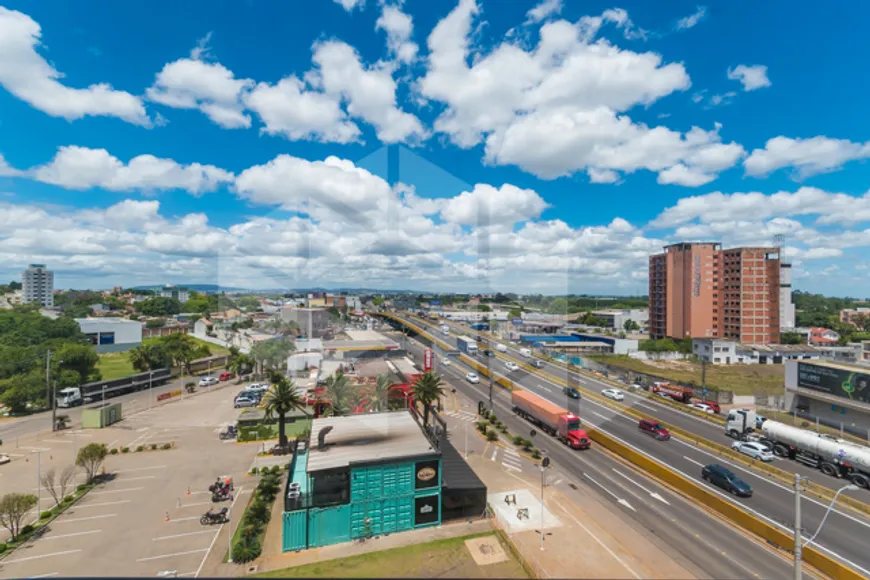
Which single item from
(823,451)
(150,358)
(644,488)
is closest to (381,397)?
(644,488)

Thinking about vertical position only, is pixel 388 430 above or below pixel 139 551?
above

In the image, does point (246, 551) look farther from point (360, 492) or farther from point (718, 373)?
point (718, 373)

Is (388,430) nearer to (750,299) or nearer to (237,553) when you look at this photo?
(237,553)

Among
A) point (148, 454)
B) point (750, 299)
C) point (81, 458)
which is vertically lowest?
point (148, 454)

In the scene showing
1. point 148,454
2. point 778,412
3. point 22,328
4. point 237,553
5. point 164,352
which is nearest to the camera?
point 237,553

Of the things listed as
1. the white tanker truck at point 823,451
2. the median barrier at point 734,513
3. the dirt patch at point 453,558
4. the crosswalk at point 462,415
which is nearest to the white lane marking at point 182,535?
the dirt patch at point 453,558

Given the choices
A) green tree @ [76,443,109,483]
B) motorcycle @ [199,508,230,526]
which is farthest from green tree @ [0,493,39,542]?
motorcycle @ [199,508,230,526]

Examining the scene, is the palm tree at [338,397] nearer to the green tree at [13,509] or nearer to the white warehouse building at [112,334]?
the green tree at [13,509]

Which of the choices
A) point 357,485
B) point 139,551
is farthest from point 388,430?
point 139,551
